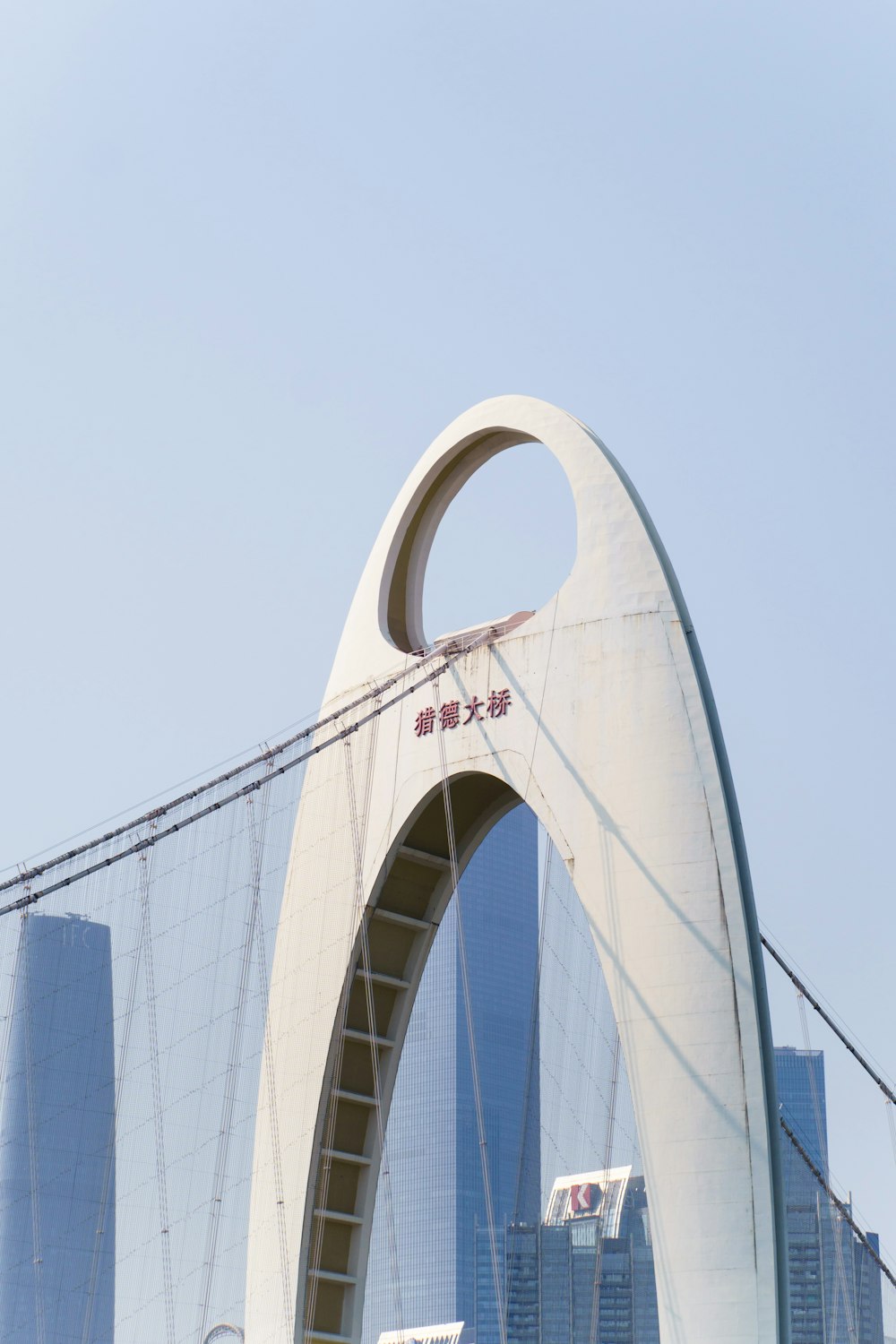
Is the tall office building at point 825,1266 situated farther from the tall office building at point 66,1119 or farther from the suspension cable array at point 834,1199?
the tall office building at point 66,1119

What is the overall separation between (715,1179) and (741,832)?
348cm

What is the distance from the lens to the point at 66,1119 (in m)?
21.6

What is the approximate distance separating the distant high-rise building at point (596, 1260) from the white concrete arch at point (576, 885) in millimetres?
1272

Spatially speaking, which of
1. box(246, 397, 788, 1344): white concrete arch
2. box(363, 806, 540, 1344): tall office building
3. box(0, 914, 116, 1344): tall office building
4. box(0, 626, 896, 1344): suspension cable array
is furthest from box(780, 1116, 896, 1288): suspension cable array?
box(363, 806, 540, 1344): tall office building

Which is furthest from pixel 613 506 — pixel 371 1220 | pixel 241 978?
pixel 371 1220

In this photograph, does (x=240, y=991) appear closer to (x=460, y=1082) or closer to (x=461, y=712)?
(x=461, y=712)

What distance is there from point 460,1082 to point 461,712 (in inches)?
3384

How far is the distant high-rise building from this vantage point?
70.5 ft

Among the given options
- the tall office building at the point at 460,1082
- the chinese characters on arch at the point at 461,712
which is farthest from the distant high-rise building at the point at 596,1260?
the tall office building at the point at 460,1082

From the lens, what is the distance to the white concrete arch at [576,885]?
59.6 feet

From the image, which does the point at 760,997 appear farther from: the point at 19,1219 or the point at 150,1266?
the point at 19,1219

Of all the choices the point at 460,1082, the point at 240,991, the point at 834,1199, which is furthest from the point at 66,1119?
the point at 460,1082

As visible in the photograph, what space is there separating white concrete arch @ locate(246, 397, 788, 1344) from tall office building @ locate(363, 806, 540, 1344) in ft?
232

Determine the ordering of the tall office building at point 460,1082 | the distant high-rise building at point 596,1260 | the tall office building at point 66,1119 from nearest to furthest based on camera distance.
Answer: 1. the tall office building at point 66,1119
2. the distant high-rise building at point 596,1260
3. the tall office building at point 460,1082
